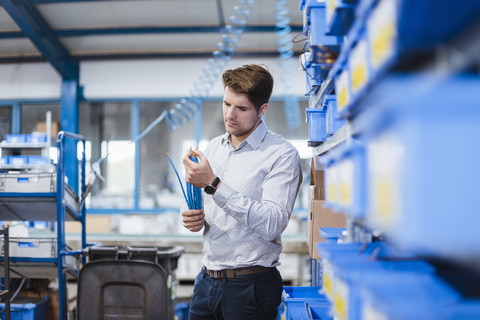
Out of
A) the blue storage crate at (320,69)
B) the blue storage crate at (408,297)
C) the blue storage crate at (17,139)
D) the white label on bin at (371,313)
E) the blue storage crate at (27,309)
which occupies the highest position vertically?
the blue storage crate at (17,139)

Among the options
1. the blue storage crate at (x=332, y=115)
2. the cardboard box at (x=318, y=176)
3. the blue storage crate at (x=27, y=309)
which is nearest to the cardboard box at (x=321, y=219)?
the cardboard box at (x=318, y=176)

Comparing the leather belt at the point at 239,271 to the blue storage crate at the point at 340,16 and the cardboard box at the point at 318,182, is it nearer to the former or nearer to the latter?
the cardboard box at the point at 318,182

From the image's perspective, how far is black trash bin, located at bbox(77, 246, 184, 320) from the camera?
2.53 m

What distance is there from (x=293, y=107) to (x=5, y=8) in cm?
447

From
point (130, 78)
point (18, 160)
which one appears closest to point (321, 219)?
point (18, 160)

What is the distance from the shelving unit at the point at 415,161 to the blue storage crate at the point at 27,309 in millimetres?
3095

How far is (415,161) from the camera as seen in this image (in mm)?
546

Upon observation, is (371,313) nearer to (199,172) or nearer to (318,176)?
(199,172)

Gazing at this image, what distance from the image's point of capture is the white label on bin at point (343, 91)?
0.99m

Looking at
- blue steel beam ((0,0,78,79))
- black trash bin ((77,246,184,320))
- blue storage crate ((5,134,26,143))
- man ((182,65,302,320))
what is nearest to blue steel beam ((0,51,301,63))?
blue steel beam ((0,0,78,79))

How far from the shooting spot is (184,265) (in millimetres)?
4262

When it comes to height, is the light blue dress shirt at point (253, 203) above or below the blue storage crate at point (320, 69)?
below

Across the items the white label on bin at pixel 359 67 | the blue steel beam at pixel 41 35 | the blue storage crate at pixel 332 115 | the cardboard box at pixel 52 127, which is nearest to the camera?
the white label on bin at pixel 359 67

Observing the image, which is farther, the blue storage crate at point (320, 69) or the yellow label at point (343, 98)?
the blue storage crate at point (320, 69)
